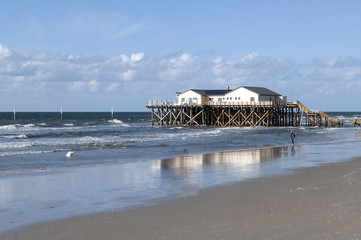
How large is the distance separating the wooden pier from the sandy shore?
47.9m

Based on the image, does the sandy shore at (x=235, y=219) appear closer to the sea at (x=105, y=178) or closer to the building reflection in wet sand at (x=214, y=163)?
the sea at (x=105, y=178)

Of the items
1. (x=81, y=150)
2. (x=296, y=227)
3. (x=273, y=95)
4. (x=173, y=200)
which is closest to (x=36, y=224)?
(x=173, y=200)

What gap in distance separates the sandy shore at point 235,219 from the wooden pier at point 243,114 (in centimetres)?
4792

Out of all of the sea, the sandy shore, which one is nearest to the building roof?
the sea

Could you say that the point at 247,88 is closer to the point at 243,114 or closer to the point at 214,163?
the point at 243,114

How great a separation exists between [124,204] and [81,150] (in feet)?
58.5

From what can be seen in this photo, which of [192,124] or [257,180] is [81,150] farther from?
[192,124]

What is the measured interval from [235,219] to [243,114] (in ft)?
181

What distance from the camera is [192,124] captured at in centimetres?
6562

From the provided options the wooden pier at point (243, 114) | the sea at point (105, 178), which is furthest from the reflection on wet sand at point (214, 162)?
the wooden pier at point (243, 114)

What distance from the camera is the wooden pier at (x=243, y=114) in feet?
198

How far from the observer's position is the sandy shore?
8.56m

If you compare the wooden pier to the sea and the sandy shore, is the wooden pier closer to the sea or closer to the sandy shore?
the sea

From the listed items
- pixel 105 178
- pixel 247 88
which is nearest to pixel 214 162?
pixel 105 178
